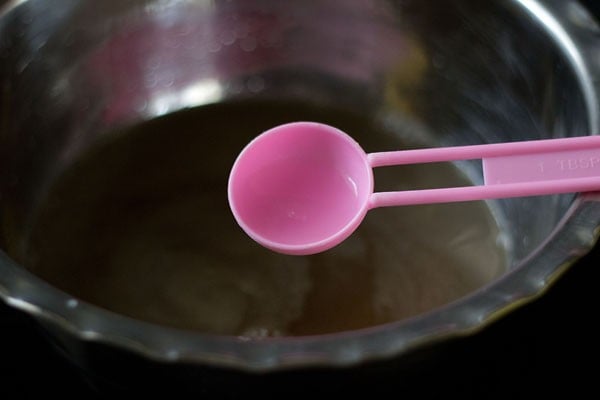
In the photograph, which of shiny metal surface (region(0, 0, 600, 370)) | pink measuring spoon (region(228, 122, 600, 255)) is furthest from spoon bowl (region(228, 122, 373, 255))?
shiny metal surface (region(0, 0, 600, 370))

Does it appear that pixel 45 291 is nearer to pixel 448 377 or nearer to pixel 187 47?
pixel 448 377

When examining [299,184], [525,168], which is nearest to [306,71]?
[299,184]

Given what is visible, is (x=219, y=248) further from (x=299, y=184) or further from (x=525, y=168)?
(x=525, y=168)

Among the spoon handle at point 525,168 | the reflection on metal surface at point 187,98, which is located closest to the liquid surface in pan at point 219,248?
the reflection on metal surface at point 187,98

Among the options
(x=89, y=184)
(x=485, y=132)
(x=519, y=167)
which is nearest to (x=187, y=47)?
(x=89, y=184)

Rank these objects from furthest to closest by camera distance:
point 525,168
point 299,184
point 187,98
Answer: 1. point 187,98
2. point 299,184
3. point 525,168

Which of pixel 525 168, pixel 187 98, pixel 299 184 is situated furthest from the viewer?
pixel 187 98

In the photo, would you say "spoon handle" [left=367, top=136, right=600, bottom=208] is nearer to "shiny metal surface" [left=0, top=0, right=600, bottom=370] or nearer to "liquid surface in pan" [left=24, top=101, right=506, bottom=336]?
"shiny metal surface" [left=0, top=0, right=600, bottom=370]
